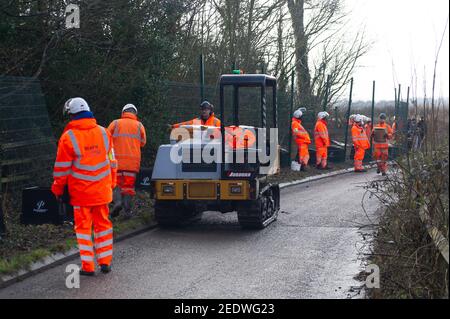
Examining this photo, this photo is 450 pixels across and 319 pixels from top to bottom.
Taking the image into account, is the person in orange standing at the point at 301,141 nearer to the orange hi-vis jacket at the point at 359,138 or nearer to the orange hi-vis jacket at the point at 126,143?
the orange hi-vis jacket at the point at 359,138

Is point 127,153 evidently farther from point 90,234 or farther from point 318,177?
point 318,177

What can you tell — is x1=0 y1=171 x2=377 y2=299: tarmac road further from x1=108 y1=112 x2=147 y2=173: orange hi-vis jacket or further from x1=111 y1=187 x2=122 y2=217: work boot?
x1=108 y1=112 x2=147 y2=173: orange hi-vis jacket

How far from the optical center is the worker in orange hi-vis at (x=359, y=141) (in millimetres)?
24972

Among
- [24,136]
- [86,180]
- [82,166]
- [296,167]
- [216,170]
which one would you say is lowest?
[296,167]

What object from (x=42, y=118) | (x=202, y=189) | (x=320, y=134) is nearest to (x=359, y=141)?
(x=320, y=134)

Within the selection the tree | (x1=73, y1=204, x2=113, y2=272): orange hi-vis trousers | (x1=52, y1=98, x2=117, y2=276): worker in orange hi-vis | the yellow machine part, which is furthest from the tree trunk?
(x1=73, y1=204, x2=113, y2=272): orange hi-vis trousers

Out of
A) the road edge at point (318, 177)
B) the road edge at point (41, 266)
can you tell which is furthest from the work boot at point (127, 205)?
the road edge at point (318, 177)

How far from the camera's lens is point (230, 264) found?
9891 millimetres

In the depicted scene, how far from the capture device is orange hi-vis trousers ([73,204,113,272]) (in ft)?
29.8

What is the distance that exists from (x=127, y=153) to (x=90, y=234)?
4108 mm
